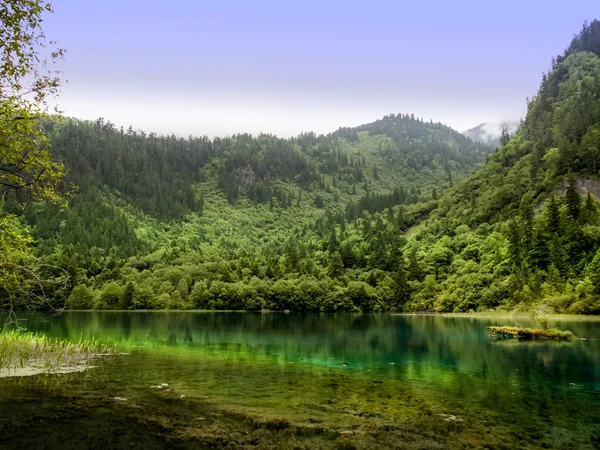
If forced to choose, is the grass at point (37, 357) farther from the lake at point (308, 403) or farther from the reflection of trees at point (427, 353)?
the reflection of trees at point (427, 353)

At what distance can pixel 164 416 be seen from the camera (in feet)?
71.7

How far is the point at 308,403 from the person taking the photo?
25.2 meters

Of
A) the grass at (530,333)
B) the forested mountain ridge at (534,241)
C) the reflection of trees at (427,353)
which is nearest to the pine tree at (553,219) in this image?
the forested mountain ridge at (534,241)

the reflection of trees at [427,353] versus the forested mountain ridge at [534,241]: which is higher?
Answer: the forested mountain ridge at [534,241]

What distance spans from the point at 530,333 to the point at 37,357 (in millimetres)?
61374

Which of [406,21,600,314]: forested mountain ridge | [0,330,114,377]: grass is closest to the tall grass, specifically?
[0,330,114,377]: grass

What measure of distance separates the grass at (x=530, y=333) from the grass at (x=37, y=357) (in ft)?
178

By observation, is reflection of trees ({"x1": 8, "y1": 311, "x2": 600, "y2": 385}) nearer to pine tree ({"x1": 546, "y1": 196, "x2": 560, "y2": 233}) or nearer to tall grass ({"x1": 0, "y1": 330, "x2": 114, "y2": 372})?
tall grass ({"x1": 0, "y1": 330, "x2": 114, "y2": 372})

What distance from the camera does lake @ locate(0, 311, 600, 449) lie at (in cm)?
1892

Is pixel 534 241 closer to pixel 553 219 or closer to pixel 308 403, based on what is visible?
pixel 553 219

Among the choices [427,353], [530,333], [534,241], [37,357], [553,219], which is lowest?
[530,333]

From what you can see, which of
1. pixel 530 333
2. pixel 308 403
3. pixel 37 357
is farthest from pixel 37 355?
pixel 530 333

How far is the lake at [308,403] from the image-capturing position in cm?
1892

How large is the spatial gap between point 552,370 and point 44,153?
39.3 metres
